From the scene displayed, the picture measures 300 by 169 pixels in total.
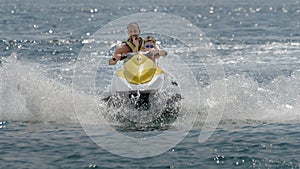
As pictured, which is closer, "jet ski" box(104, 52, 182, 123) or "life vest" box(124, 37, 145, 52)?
"jet ski" box(104, 52, 182, 123)

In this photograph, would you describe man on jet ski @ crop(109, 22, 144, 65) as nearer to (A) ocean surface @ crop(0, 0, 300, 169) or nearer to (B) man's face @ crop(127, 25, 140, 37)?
(B) man's face @ crop(127, 25, 140, 37)

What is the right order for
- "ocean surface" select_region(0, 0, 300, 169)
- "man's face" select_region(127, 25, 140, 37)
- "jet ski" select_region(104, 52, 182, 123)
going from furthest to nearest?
"man's face" select_region(127, 25, 140, 37), "jet ski" select_region(104, 52, 182, 123), "ocean surface" select_region(0, 0, 300, 169)

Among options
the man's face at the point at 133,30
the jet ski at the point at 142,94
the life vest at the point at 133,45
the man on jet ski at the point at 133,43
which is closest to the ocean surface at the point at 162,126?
the jet ski at the point at 142,94

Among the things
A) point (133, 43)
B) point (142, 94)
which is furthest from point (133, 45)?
point (142, 94)

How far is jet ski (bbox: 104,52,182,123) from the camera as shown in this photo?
1281 cm

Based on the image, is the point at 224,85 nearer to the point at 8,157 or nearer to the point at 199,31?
the point at 8,157

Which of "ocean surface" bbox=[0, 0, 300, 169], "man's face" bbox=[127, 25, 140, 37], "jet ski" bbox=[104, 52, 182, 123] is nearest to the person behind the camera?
"ocean surface" bbox=[0, 0, 300, 169]

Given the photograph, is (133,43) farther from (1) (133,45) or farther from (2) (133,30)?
(2) (133,30)

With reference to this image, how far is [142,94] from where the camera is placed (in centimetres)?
1271

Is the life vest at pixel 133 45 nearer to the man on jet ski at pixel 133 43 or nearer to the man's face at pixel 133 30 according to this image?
the man on jet ski at pixel 133 43

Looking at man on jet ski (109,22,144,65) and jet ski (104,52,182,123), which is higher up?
man on jet ski (109,22,144,65)

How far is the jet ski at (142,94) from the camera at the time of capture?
42.0 feet

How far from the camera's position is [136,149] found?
34.9 ft

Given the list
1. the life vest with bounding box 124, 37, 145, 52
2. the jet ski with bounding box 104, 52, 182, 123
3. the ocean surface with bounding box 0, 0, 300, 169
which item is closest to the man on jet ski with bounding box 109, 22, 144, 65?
the life vest with bounding box 124, 37, 145, 52
